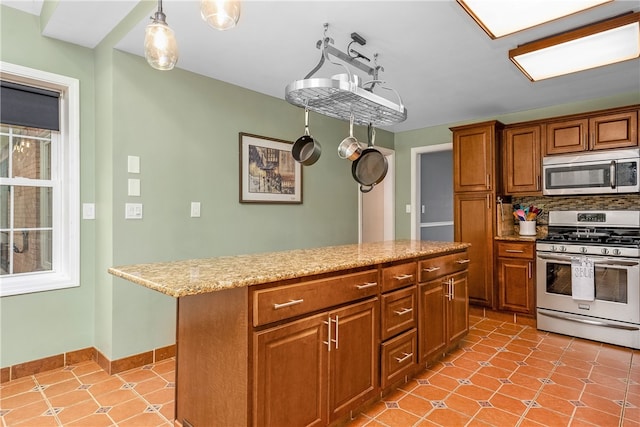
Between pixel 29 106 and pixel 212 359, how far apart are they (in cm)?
224

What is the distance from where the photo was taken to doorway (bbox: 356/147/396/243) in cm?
533

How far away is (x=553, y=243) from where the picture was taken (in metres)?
3.47

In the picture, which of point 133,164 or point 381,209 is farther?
point 381,209

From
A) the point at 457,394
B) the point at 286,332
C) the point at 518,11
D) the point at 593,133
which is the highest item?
the point at 518,11

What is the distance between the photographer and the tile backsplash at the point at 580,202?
11.9 feet

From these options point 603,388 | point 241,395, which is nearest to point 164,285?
point 241,395

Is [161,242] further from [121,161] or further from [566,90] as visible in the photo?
[566,90]

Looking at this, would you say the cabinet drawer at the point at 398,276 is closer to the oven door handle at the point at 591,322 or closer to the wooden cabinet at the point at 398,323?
the wooden cabinet at the point at 398,323

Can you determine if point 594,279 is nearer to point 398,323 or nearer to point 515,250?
point 515,250

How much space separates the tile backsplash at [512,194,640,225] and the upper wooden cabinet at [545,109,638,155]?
589 mm

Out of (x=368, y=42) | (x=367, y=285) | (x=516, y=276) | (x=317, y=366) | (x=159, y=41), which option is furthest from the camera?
(x=516, y=276)

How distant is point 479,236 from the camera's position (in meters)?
4.07

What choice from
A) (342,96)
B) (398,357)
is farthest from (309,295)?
(342,96)

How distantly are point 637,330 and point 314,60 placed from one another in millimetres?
3490
